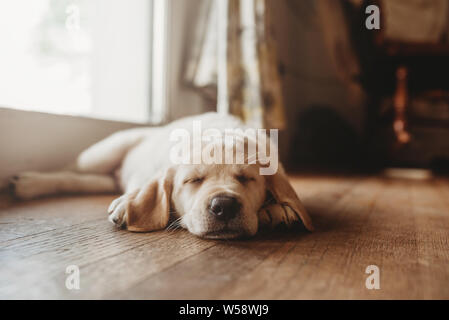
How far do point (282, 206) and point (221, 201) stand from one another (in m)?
0.38

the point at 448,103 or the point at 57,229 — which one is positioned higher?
the point at 448,103

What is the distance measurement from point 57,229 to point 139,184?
2.04ft

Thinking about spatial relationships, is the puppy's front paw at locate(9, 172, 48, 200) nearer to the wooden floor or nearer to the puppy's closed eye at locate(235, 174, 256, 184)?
the wooden floor

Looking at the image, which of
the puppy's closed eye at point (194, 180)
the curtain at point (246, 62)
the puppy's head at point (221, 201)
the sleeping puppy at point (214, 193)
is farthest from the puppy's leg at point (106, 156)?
the puppy's closed eye at point (194, 180)

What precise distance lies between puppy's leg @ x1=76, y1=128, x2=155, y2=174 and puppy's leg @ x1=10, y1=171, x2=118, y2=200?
6 centimetres

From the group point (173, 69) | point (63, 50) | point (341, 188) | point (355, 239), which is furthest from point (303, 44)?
point (355, 239)

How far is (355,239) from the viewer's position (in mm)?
1534

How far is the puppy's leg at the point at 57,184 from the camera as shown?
236cm

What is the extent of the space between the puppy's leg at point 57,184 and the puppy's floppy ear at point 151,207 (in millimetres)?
1071

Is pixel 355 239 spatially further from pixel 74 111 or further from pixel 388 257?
pixel 74 111

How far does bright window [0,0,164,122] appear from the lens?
2736mm

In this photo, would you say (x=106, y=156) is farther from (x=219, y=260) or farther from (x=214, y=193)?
(x=219, y=260)

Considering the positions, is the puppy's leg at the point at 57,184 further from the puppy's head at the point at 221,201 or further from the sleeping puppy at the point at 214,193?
the puppy's head at the point at 221,201

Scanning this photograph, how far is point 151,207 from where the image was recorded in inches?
66.0
